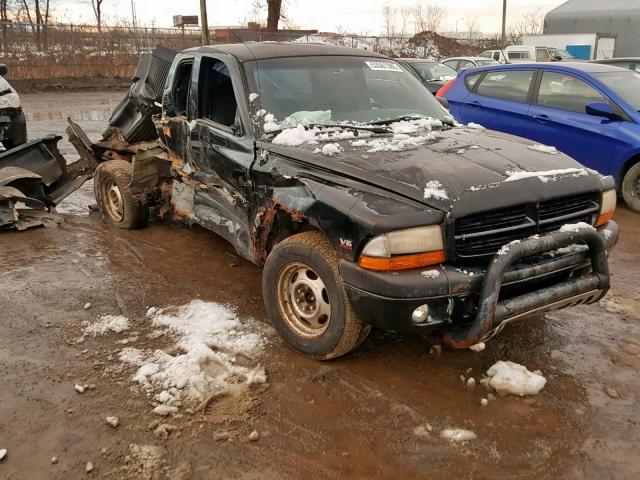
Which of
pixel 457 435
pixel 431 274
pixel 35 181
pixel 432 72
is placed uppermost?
pixel 432 72

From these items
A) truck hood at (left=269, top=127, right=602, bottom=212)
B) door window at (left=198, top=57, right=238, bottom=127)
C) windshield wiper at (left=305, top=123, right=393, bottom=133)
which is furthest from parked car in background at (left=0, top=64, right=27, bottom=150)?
truck hood at (left=269, top=127, right=602, bottom=212)

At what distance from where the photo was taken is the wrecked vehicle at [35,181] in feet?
20.1

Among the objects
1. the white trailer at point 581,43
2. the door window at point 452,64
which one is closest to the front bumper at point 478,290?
the door window at point 452,64

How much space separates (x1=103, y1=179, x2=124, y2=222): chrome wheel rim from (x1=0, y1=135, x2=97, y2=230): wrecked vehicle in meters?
0.64

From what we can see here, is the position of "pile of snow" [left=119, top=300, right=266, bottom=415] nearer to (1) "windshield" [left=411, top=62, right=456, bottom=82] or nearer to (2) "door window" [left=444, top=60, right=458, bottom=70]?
(1) "windshield" [left=411, top=62, right=456, bottom=82]

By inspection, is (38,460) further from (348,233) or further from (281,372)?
(348,233)

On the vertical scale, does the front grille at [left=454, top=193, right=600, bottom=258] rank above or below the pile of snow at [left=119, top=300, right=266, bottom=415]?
above

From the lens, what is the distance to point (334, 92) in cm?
430

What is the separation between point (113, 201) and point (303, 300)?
3630 mm

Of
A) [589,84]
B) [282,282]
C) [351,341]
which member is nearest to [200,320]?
[282,282]

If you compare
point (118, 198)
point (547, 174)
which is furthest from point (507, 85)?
point (118, 198)

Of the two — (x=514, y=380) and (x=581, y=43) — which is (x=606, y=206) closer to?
(x=514, y=380)

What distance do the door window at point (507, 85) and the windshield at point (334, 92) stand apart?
136 inches

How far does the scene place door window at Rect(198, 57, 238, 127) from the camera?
172 inches
